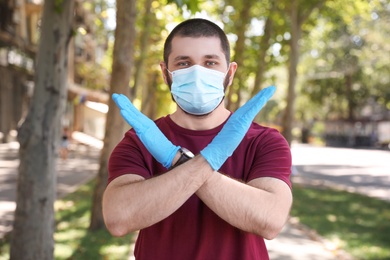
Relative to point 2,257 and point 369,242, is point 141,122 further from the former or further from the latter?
point 369,242

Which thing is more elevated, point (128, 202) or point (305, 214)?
point (128, 202)

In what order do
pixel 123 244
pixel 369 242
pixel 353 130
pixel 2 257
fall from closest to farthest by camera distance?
pixel 2 257
pixel 123 244
pixel 369 242
pixel 353 130

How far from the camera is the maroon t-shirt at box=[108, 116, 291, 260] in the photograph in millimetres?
2180

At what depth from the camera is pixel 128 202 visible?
2111mm

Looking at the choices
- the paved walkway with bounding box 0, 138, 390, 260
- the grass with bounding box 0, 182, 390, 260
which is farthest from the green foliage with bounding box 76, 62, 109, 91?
the grass with bounding box 0, 182, 390, 260

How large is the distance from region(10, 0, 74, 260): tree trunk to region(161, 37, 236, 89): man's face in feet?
13.7

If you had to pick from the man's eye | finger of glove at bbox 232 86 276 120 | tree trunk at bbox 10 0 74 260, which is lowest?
tree trunk at bbox 10 0 74 260

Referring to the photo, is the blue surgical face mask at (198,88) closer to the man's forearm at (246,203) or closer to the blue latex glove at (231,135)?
the blue latex glove at (231,135)

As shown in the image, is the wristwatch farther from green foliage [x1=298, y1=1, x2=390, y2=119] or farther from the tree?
green foliage [x1=298, y1=1, x2=390, y2=119]

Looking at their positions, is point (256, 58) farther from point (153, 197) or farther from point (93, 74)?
point (93, 74)

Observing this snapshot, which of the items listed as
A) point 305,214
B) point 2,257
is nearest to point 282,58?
point 305,214

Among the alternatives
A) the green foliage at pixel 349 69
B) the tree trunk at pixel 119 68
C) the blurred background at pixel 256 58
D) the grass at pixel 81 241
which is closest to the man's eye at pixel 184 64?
the blurred background at pixel 256 58

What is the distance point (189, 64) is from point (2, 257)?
5.65m

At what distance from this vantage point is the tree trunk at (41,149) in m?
6.15
